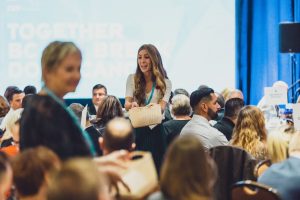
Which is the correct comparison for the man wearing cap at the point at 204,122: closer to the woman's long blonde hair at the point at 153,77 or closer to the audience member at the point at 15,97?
the woman's long blonde hair at the point at 153,77

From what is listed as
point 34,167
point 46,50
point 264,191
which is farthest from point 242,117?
point 34,167

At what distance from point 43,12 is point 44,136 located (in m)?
6.57

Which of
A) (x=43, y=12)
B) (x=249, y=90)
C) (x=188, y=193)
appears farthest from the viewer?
(x=249, y=90)

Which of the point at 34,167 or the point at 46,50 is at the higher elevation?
the point at 46,50

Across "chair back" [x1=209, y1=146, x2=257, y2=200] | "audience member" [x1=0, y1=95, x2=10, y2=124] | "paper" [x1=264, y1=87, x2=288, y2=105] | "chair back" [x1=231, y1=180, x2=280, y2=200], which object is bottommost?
"chair back" [x1=209, y1=146, x2=257, y2=200]

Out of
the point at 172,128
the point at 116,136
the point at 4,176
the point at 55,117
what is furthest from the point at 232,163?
the point at 4,176

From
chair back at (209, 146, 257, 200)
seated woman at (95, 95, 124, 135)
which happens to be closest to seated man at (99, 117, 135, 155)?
chair back at (209, 146, 257, 200)

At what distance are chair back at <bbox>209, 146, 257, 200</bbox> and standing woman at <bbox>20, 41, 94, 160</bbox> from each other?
1.81 meters

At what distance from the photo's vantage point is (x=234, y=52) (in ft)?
30.7

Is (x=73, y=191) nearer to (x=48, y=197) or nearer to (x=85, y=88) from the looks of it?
(x=48, y=197)

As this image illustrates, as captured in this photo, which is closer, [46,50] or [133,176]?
[133,176]

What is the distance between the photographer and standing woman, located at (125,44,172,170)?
4957mm

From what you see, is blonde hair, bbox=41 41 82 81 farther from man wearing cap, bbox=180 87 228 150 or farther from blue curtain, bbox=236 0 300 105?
blue curtain, bbox=236 0 300 105

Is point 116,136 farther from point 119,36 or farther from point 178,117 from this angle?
point 119,36
